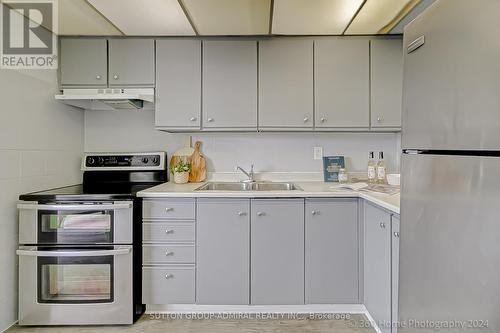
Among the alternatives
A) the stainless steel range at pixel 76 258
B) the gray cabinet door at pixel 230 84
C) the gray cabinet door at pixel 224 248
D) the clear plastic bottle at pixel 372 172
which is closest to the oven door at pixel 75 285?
the stainless steel range at pixel 76 258

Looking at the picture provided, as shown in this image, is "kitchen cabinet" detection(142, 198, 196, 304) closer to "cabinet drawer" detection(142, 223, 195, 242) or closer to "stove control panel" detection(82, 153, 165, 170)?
"cabinet drawer" detection(142, 223, 195, 242)

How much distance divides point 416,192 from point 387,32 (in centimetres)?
186

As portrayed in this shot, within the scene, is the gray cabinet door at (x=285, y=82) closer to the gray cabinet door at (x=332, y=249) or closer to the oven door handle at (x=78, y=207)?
the gray cabinet door at (x=332, y=249)

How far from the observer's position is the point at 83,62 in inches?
96.7

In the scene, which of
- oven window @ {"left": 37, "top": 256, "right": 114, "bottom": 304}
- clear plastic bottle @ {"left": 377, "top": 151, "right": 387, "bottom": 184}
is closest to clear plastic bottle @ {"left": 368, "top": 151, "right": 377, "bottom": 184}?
clear plastic bottle @ {"left": 377, "top": 151, "right": 387, "bottom": 184}

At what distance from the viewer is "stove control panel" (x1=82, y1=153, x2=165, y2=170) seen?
2.71 m

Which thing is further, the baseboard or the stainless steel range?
the baseboard

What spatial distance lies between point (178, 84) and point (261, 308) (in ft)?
5.96

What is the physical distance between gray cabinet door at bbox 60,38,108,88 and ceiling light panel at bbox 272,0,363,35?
138 cm

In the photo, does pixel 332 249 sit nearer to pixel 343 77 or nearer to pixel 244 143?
pixel 244 143

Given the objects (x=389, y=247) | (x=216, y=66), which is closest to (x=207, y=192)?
(x=216, y=66)

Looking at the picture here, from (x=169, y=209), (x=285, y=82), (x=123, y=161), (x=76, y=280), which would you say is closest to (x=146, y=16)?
(x=285, y=82)

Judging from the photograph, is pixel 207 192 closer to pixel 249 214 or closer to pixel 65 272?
pixel 249 214

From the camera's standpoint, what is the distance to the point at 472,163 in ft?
2.48
